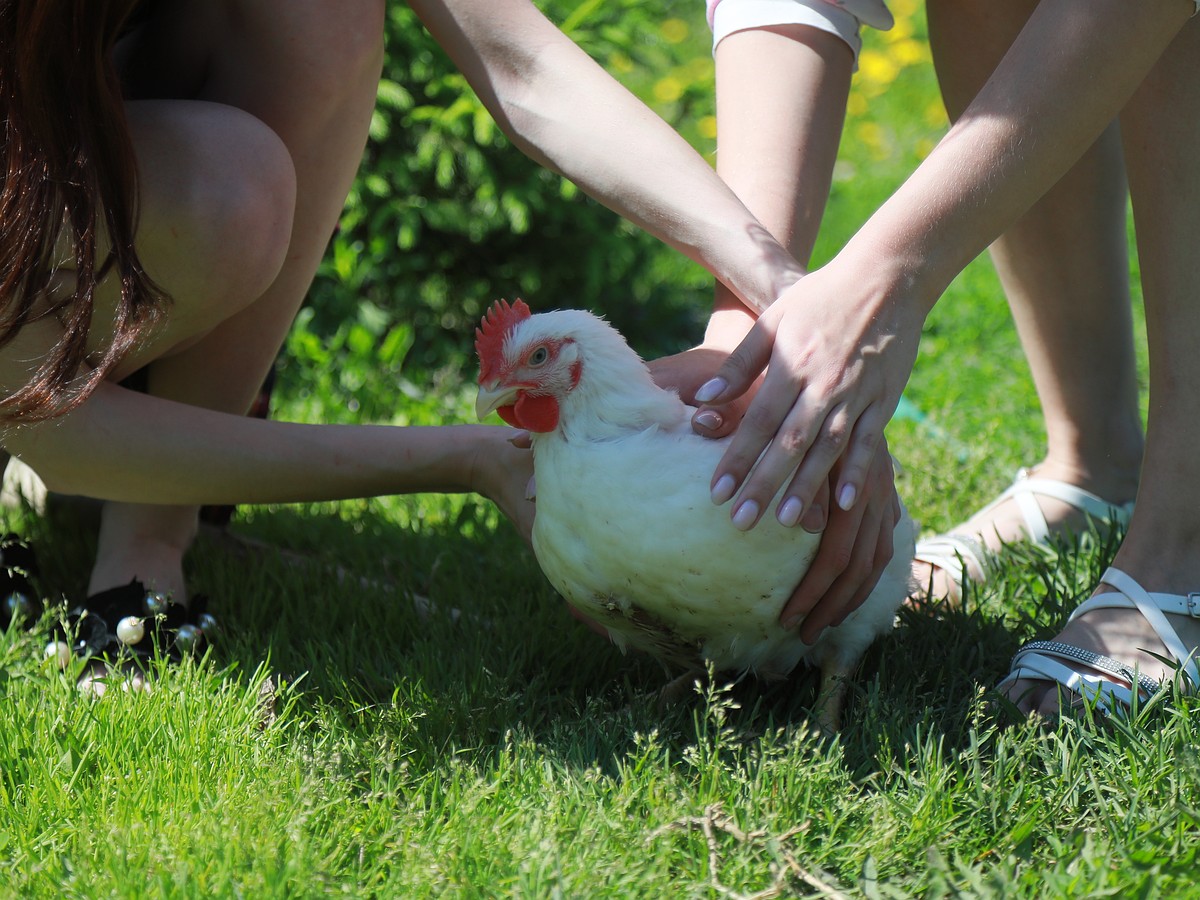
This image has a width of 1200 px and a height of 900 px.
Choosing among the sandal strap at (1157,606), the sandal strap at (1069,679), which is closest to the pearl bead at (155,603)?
the sandal strap at (1069,679)

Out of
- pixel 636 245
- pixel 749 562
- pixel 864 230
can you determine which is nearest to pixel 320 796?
pixel 749 562

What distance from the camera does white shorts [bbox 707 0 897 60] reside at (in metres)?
1.84

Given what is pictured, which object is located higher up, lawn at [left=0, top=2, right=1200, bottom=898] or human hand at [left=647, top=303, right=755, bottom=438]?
human hand at [left=647, top=303, right=755, bottom=438]

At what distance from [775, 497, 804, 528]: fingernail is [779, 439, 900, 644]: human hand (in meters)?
0.04

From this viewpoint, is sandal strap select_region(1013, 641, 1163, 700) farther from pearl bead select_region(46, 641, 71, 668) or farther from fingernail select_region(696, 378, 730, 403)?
pearl bead select_region(46, 641, 71, 668)

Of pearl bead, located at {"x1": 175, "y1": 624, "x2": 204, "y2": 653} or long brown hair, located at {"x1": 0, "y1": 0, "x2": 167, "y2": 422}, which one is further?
pearl bead, located at {"x1": 175, "y1": 624, "x2": 204, "y2": 653}

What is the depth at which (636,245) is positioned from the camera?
3725 millimetres

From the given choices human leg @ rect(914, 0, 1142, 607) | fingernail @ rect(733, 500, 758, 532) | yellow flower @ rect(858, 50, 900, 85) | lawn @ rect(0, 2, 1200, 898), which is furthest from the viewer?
yellow flower @ rect(858, 50, 900, 85)

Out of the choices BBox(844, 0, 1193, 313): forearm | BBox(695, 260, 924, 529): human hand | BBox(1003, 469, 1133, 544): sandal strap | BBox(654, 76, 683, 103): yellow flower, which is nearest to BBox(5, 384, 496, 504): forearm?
BBox(695, 260, 924, 529): human hand

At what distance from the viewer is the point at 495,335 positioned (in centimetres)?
162

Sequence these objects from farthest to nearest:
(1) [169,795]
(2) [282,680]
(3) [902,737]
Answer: (2) [282,680]
(3) [902,737]
(1) [169,795]

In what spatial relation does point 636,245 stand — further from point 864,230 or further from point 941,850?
point 941,850

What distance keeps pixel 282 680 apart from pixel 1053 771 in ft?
3.54

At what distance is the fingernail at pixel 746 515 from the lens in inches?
55.8
